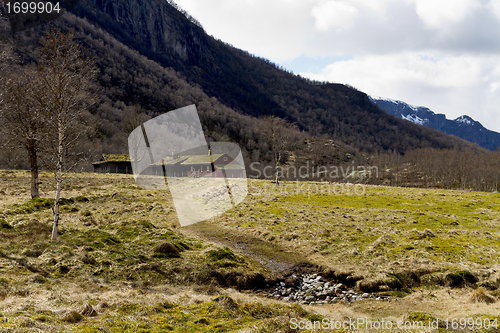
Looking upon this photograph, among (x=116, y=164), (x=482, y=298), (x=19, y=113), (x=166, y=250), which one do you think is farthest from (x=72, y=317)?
(x=116, y=164)

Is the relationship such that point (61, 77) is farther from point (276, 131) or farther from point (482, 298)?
point (276, 131)

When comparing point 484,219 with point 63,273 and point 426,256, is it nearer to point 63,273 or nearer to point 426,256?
point 426,256

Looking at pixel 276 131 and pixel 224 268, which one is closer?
pixel 224 268

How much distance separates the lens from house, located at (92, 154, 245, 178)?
67625 mm

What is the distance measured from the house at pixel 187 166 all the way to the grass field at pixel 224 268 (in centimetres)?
4216

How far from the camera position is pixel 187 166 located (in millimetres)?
72688

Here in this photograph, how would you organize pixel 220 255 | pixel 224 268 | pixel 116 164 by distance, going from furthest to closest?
pixel 116 164 < pixel 220 255 < pixel 224 268

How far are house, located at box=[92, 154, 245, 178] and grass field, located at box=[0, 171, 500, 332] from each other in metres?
42.2

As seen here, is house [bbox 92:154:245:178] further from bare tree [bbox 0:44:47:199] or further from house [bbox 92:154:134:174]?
bare tree [bbox 0:44:47:199]

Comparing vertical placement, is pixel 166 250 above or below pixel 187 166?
below

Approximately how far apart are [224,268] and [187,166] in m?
62.2

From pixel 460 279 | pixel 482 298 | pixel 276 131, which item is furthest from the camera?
pixel 276 131

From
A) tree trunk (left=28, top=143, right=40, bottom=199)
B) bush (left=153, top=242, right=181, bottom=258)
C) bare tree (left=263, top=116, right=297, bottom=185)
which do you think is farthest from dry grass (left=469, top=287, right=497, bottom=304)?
bare tree (left=263, top=116, right=297, bottom=185)

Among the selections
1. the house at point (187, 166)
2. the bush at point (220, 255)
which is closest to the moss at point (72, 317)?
the bush at point (220, 255)
